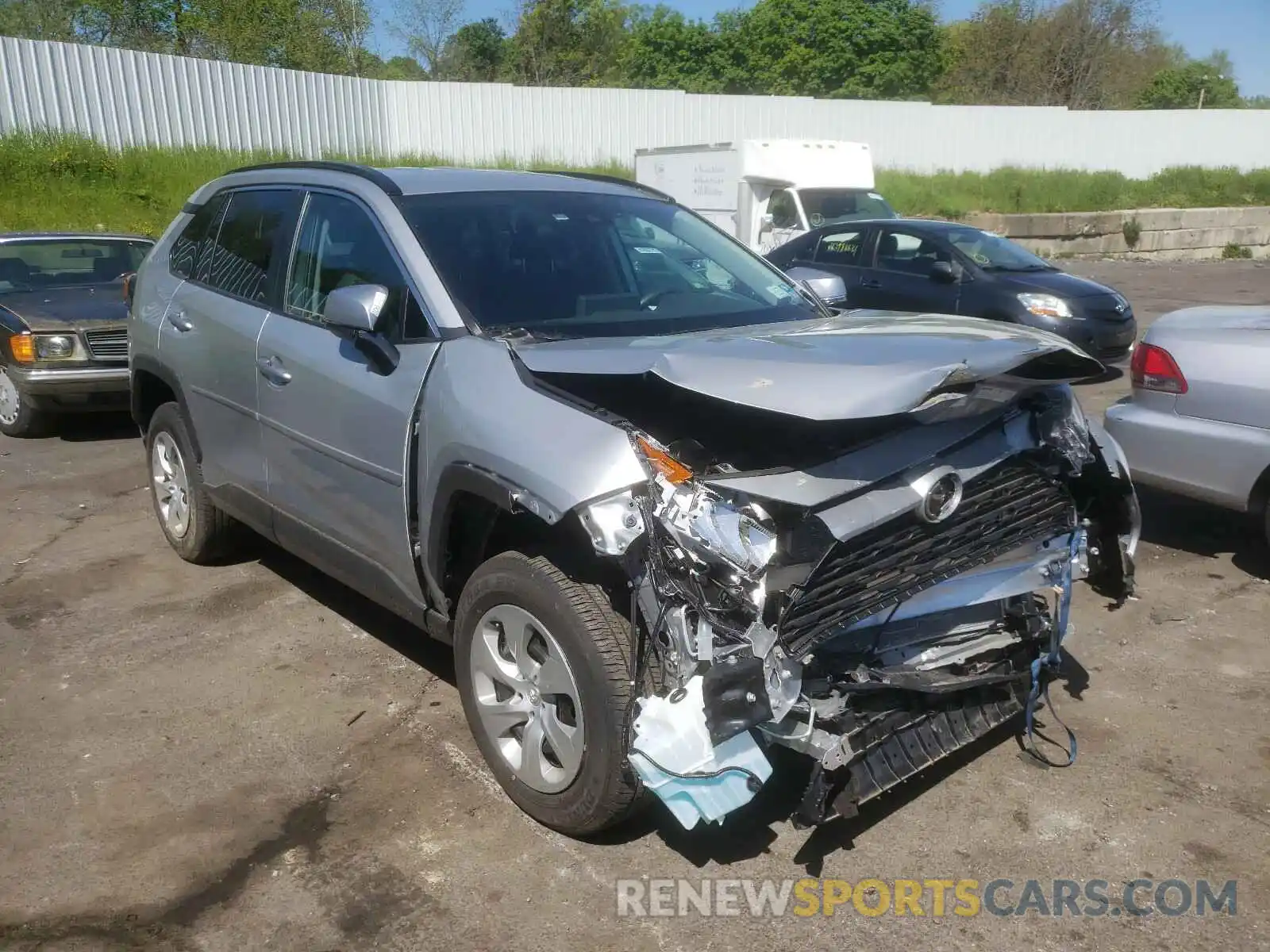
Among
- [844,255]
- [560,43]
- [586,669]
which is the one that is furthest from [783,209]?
[560,43]

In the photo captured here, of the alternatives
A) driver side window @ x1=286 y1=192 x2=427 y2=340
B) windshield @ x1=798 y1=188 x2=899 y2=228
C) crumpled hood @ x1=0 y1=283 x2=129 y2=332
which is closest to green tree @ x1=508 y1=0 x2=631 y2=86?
windshield @ x1=798 y1=188 x2=899 y2=228

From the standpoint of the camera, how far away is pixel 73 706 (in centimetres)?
416

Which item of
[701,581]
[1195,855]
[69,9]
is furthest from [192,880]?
[69,9]

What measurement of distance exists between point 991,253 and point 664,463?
31.4 ft

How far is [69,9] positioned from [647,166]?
860 inches

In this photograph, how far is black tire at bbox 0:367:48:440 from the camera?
826 centimetres

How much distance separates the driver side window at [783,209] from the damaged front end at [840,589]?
12323 millimetres

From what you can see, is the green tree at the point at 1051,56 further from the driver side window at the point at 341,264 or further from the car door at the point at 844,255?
the driver side window at the point at 341,264

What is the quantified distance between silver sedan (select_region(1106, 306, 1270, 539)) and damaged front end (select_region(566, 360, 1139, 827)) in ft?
7.03

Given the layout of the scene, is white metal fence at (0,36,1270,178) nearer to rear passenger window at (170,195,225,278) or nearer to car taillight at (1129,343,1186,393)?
rear passenger window at (170,195,225,278)

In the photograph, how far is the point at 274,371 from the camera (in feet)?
13.8

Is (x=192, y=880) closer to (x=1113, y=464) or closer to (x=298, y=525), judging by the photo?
(x=298, y=525)

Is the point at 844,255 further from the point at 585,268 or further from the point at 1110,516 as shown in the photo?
the point at 1110,516

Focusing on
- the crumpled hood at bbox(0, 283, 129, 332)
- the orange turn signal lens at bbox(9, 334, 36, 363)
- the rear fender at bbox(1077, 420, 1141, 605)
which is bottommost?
the orange turn signal lens at bbox(9, 334, 36, 363)
